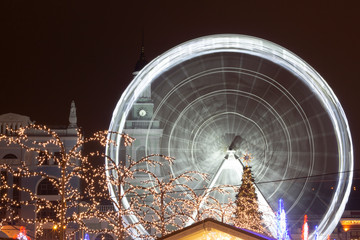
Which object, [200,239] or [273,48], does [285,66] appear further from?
[200,239]

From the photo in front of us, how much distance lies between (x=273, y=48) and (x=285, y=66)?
1216mm

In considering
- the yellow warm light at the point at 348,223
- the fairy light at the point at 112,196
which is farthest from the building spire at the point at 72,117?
the yellow warm light at the point at 348,223

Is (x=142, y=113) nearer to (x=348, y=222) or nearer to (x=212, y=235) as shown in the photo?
(x=348, y=222)

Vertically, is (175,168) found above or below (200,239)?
above

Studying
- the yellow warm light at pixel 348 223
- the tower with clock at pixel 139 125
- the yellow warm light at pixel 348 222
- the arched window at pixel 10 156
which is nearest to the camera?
the arched window at pixel 10 156

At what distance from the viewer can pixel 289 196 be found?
3859 cm

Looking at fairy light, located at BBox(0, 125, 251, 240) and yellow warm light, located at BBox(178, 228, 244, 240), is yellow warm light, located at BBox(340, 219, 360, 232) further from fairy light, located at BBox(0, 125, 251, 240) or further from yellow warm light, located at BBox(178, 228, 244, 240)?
yellow warm light, located at BBox(178, 228, 244, 240)

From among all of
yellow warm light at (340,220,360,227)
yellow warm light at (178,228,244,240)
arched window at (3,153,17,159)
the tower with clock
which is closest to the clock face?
the tower with clock

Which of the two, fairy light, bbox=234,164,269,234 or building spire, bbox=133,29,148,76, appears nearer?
fairy light, bbox=234,164,269,234

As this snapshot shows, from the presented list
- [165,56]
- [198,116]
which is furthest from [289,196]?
[165,56]

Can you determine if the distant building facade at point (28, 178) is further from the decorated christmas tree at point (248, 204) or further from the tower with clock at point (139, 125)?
the decorated christmas tree at point (248, 204)

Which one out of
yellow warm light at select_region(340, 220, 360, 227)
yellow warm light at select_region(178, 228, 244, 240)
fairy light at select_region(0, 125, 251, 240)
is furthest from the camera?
yellow warm light at select_region(340, 220, 360, 227)

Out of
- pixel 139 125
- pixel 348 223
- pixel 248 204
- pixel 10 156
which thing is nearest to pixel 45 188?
pixel 10 156

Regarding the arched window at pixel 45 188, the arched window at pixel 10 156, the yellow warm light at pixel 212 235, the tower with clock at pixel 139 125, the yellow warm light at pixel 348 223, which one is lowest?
the yellow warm light at pixel 212 235
